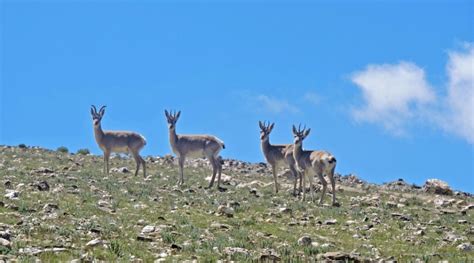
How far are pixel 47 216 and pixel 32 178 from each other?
1003 cm

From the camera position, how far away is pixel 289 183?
1378 inches

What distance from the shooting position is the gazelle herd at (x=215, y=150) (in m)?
27.5

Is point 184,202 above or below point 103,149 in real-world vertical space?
below

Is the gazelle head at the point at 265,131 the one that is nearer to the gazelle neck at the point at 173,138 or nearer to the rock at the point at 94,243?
the gazelle neck at the point at 173,138

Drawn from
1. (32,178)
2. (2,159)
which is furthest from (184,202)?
(2,159)

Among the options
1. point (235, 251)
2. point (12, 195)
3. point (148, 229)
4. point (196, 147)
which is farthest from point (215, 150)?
point (235, 251)

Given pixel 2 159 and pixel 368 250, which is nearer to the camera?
pixel 368 250

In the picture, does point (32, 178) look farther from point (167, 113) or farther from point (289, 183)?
point (289, 183)

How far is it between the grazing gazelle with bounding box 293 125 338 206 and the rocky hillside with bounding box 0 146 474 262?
1.13 m

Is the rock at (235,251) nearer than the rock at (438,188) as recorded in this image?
Yes

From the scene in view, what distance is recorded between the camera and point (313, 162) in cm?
2756

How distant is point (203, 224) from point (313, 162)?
11.1 m

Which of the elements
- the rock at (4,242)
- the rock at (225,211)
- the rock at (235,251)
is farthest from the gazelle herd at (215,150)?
the rock at (4,242)

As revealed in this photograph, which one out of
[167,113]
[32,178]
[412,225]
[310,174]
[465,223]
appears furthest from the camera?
[167,113]
